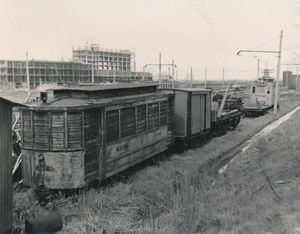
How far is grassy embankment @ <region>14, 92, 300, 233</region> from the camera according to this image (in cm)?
568

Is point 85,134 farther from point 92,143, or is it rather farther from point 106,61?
point 106,61

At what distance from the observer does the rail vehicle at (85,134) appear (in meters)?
7.02

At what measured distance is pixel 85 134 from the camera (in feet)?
23.9

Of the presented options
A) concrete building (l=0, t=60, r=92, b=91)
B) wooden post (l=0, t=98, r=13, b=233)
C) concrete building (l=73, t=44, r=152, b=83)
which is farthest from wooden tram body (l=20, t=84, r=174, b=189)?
concrete building (l=73, t=44, r=152, b=83)

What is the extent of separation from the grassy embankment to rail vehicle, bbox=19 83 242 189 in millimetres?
543

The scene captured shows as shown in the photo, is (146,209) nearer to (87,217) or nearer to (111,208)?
(111,208)

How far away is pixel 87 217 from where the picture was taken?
607 cm

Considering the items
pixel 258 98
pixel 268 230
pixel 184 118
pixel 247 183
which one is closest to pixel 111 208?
pixel 268 230

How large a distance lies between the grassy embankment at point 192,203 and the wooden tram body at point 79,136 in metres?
0.56

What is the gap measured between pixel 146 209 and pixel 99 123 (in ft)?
7.85

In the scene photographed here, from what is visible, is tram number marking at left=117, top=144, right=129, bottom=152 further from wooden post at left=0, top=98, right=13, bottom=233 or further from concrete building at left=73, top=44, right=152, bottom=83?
concrete building at left=73, top=44, right=152, bottom=83

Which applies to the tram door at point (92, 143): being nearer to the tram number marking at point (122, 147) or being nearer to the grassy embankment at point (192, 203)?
the grassy embankment at point (192, 203)

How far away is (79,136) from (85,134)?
19cm

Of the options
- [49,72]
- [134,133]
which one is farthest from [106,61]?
[134,133]
